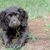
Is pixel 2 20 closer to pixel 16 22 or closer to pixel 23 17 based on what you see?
pixel 23 17

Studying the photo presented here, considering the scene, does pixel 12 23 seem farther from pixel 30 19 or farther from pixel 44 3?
pixel 44 3

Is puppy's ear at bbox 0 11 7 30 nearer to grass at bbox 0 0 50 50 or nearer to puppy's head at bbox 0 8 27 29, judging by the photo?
puppy's head at bbox 0 8 27 29

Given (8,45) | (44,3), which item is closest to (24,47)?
(8,45)

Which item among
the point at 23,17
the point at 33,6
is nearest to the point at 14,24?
the point at 23,17

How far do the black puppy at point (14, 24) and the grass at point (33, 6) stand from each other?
56.5 inches

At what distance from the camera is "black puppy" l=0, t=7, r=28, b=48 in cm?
571

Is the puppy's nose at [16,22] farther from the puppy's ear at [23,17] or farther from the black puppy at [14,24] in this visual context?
the puppy's ear at [23,17]

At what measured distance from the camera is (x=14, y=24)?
5.68 m

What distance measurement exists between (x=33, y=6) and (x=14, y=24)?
129 inches

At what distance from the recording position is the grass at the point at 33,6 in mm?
7980

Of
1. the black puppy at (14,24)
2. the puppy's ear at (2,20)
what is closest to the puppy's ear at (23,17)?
the black puppy at (14,24)

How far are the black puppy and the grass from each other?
1.44 metres

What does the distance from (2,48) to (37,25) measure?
1.52 m

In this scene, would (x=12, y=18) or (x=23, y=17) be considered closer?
(x=12, y=18)
